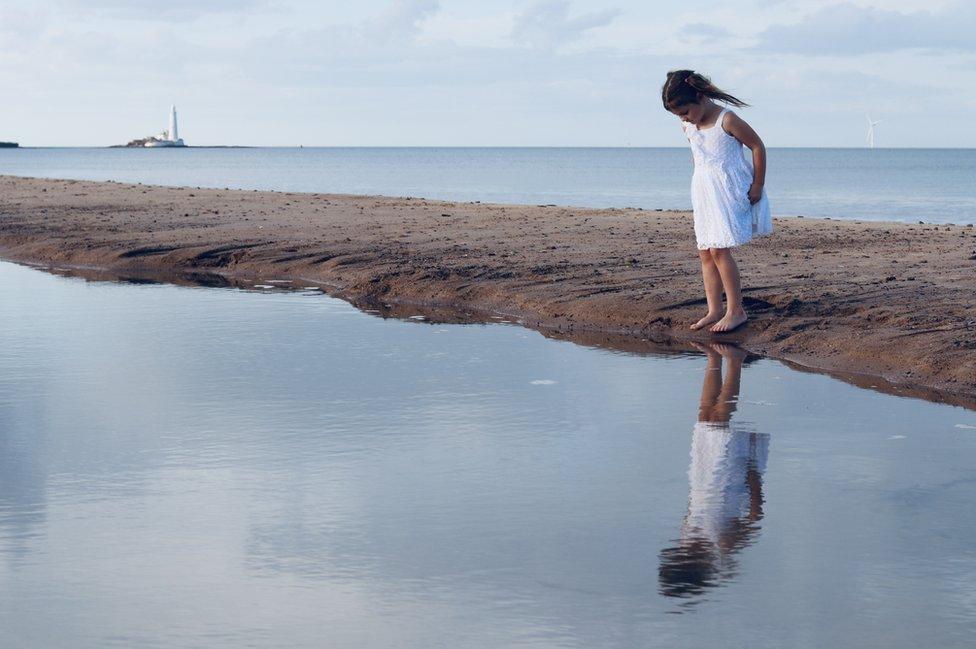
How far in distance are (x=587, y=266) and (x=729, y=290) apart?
3.53m

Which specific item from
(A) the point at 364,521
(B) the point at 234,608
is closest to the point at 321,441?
(A) the point at 364,521

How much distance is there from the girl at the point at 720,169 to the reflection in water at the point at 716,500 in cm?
173

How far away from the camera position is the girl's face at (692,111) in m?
8.59

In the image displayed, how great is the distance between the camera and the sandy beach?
28.3 feet

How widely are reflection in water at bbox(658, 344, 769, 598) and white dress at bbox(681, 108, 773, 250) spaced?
5.54 feet

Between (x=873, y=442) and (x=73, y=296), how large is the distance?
8018 mm

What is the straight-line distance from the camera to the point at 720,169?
874 cm

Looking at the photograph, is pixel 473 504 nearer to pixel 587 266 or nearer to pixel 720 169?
pixel 720 169

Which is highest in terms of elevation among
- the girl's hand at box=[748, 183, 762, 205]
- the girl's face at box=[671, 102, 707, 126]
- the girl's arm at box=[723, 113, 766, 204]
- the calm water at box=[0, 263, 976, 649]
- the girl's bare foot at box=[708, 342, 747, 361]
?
the girl's face at box=[671, 102, 707, 126]

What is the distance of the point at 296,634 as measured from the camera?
3.70 m

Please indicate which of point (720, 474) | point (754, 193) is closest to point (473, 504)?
point (720, 474)

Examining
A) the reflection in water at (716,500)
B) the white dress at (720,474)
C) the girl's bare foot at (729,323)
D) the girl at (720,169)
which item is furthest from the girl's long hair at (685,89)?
the white dress at (720,474)

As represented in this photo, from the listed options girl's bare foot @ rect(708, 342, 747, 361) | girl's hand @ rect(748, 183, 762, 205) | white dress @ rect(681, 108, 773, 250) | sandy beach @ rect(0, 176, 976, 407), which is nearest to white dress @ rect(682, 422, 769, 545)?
sandy beach @ rect(0, 176, 976, 407)

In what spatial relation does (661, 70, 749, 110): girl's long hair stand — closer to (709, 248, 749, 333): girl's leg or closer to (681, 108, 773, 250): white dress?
(681, 108, 773, 250): white dress
